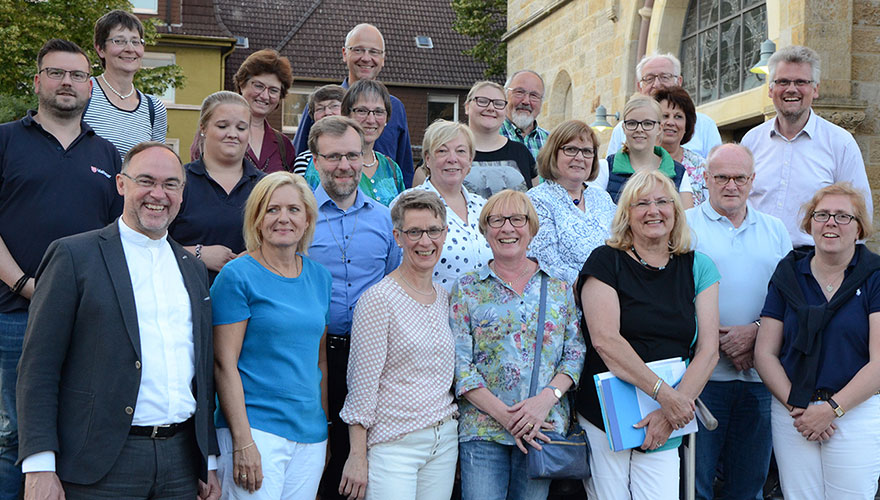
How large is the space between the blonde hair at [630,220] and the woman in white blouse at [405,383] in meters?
0.91

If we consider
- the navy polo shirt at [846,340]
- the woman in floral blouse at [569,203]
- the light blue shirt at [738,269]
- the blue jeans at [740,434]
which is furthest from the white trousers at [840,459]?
the woman in floral blouse at [569,203]

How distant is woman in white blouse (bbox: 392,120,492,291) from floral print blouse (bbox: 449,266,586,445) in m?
0.34

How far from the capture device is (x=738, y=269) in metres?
4.62

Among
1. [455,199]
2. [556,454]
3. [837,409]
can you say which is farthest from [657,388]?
[455,199]

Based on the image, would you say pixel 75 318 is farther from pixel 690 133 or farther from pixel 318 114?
pixel 690 133

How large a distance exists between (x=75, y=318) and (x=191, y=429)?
63 cm

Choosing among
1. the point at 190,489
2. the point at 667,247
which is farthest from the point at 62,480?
the point at 667,247

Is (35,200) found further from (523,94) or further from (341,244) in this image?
(523,94)

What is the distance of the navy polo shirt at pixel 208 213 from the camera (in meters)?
4.12

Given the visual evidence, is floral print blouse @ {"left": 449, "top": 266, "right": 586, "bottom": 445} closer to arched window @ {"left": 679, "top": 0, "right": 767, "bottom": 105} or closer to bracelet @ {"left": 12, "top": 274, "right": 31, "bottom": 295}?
bracelet @ {"left": 12, "top": 274, "right": 31, "bottom": 295}

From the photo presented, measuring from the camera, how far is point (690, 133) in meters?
5.70

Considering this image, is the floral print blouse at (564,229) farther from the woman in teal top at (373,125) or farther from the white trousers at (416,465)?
the white trousers at (416,465)

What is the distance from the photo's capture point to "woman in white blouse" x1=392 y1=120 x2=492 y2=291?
4.42 m

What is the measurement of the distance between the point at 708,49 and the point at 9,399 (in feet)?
37.7
